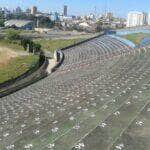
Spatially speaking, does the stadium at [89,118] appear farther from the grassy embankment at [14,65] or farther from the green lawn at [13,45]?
the green lawn at [13,45]

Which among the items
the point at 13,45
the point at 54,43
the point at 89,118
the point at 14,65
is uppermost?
the point at 89,118

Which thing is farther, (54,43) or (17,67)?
(54,43)

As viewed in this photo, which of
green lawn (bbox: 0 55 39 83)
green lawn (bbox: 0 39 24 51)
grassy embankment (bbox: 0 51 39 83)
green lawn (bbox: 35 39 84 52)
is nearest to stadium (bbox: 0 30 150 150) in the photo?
green lawn (bbox: 0 55 39 83)

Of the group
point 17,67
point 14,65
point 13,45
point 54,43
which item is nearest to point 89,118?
point 17,67

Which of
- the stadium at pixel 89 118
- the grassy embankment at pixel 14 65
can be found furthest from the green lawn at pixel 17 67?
the stadium at pixel 89 118

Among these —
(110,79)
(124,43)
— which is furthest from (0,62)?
(110,79)

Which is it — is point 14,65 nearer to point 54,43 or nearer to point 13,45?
point 13,45

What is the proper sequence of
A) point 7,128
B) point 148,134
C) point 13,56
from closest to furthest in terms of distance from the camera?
1. point 148,134
2. point 7,128
3. point 13,56

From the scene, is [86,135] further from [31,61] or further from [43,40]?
[43,40]
